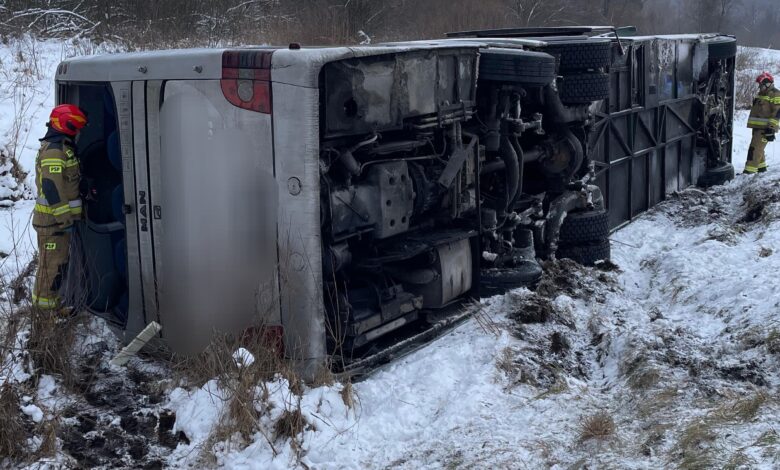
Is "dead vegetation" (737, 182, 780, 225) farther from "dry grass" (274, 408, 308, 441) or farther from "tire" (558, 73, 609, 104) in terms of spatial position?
"dry grass" (274, 408, 308, 441)

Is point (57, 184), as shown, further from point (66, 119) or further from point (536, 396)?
point (536, 396)

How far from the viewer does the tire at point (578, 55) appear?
23.3 feet

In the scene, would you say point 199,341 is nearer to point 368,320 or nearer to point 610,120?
point 368,320

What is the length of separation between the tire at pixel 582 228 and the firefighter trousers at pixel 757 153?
545cm

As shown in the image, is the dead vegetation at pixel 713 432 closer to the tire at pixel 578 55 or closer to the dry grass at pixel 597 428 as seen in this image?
the dry grass at pixel 597 428

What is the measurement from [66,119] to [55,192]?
18.9 inches

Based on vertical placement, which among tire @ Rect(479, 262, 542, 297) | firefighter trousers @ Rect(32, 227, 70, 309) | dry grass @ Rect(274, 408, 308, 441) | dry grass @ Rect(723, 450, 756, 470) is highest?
firefighter trousers @ Rect(32, 227, 70, 309)

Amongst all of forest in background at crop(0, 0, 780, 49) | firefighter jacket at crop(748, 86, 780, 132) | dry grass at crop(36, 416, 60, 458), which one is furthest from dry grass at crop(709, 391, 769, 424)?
forest in background at crop(0, 0, 780, 49)

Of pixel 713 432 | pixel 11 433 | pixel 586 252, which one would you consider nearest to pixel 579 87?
pixel 586 252

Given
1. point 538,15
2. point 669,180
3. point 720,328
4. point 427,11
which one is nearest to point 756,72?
point 538,15

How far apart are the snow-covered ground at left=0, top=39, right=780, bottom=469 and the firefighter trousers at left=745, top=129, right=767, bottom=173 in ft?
18.2

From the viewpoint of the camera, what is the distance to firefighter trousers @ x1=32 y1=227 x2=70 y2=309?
5516 millimetres

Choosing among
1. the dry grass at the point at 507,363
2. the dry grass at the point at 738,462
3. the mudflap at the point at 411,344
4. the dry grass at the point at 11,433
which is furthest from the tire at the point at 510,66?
the dry grass at the point at 11,433

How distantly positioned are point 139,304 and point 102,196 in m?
1.20
